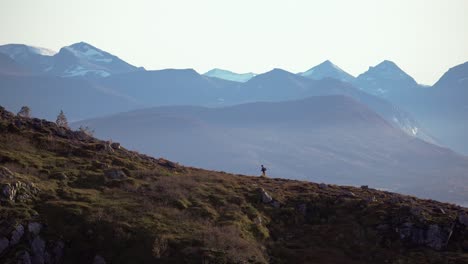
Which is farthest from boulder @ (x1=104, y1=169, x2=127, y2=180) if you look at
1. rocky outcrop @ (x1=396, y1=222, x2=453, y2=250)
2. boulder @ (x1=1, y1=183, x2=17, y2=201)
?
rocky outcrop @ (x1=396, y1=222, x2=453, y2=250)

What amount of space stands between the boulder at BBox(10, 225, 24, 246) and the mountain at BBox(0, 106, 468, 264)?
3.1 inches

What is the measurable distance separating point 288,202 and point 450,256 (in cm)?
1801

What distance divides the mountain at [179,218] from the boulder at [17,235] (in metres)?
0.08

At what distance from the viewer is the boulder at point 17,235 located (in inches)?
1636

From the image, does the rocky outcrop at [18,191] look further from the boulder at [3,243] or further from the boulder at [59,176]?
the boulder at [59,176]

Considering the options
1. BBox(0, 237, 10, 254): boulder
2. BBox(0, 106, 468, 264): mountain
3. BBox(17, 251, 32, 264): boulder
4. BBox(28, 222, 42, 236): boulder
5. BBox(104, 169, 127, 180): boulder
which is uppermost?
BBox(104, 169, 127, 180): boulder

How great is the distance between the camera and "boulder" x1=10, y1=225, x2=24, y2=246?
41.6m

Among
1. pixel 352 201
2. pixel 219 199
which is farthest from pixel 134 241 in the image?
pixel 352 201

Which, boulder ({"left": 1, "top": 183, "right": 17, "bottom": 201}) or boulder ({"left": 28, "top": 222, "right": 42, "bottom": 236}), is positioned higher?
boulder ({"left": 1, "top": 183, "right": 17, "bottom": 201})

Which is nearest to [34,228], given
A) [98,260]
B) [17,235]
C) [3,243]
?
[17,235]

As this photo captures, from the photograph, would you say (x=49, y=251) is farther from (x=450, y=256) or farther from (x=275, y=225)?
(x=450, y=256)

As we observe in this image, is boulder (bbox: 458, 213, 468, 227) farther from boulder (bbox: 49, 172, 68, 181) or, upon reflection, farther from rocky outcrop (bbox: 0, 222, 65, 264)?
boulder (bbox: 49, 172, 68, 181)

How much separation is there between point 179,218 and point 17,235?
44.4ft

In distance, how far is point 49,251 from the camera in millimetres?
42156
